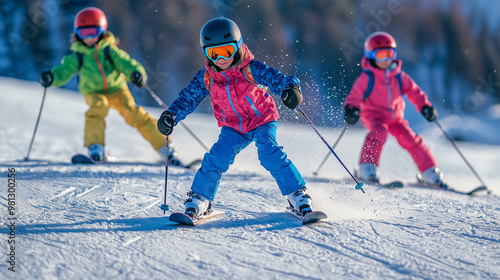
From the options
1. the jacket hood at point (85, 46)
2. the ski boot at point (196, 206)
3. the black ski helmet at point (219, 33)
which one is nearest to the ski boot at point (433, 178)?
the ski boot at point (196, 206)

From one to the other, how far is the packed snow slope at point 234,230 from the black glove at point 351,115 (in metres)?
0.56

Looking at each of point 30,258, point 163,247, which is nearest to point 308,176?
point 163,247

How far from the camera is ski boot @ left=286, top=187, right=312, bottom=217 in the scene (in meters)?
2.75

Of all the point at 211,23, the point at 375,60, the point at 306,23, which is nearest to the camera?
the point at 211,23

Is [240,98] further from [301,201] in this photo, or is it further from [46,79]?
[46,79]

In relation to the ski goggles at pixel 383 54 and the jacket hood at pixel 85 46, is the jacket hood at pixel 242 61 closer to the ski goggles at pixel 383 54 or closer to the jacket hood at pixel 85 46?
the ski goggles at pixel 383 54

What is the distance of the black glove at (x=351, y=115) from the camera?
4.34 m

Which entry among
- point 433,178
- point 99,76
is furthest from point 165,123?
point 433,178

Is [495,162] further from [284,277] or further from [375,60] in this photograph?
[284,277]

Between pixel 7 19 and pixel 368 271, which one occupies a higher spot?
pixel 7 19

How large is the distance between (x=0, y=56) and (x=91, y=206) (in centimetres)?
1160

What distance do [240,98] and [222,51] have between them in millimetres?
304

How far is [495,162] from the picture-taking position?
7035mm

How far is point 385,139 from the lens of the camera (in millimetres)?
4508
